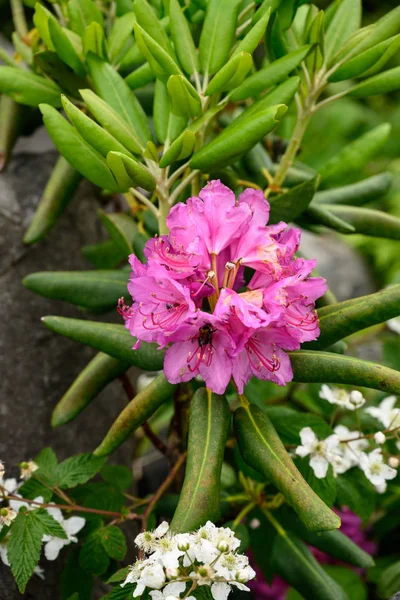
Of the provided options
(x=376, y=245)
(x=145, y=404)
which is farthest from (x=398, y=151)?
(x=145, y=404)

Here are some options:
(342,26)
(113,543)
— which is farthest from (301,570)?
(342,26)

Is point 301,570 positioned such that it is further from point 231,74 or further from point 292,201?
point 231,74

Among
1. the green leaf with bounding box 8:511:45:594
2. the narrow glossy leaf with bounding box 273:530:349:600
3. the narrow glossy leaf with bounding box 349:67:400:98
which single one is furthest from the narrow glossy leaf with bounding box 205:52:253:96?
the narrow glossy leaf with bounding box 273:530:349:600

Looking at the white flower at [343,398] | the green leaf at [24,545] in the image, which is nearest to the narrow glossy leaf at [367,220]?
the white flower at [343,398]

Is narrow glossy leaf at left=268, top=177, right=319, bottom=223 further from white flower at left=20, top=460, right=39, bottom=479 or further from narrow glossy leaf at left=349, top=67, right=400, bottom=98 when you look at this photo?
white flower at left=20, top=460, right=39, bottom=479

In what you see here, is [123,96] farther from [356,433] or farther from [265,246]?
[356,433]

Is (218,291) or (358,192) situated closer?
(218,291)

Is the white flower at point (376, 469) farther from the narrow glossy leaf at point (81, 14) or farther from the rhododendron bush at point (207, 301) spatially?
the narrow glossy leaf at point (81, 14)
